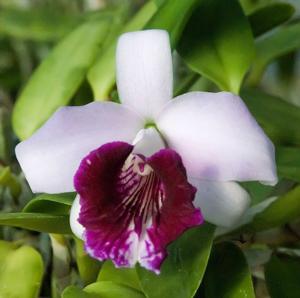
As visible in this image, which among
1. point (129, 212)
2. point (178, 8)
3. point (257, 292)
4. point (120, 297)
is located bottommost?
point (257, 292)

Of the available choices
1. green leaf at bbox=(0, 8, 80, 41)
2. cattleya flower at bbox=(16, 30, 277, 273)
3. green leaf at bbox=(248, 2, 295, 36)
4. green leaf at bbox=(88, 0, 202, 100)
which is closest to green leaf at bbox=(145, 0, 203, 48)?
green leaf at bbox=(88, 0, 202, 100)

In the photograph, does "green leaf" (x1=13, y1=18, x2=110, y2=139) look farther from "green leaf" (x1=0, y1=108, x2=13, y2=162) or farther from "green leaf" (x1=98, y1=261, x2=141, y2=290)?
"green leaf" (x1=98, y1=261, x2=141, y2=290)

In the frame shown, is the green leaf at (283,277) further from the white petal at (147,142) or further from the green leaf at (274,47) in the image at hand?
the green leaf at (274,47)

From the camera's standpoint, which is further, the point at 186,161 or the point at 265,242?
the point at 265,242

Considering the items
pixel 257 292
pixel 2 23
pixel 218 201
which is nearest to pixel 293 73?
pixel 2 23

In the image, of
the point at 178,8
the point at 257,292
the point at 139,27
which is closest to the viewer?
the point at 178,8

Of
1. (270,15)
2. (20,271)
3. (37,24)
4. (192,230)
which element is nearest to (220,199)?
(192,230)

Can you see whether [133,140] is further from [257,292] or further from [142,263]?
[257,292]
